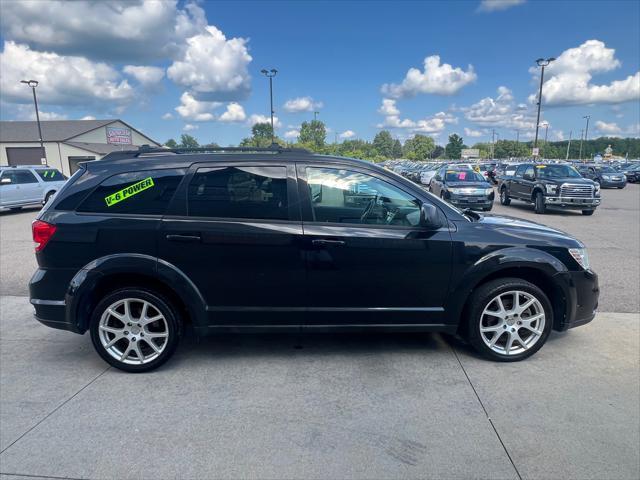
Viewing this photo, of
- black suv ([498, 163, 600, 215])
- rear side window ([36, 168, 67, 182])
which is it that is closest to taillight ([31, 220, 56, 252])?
black suv ([498, 163, 600, 215])

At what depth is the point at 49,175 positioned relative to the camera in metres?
17.1

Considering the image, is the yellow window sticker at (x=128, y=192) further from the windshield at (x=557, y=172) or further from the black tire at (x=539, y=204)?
the windshield at (x=557, y=172)

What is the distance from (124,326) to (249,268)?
1.19 meters

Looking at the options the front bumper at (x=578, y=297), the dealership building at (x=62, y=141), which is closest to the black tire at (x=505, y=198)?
the front bumper at (x=578, y=297)

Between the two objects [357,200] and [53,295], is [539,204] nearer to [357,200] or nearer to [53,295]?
[357,200]

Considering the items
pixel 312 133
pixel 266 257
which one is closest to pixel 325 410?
pixel 266 257

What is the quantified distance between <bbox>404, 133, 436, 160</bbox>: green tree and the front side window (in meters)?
128

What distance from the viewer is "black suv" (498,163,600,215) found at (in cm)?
1405

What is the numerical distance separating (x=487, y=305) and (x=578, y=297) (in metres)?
0.86

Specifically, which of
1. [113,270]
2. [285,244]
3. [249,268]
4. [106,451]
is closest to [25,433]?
[106,451]

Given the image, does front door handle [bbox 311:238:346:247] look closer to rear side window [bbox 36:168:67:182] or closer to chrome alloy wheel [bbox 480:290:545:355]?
chrome alloy wheel [bbox 480:290:545:355]

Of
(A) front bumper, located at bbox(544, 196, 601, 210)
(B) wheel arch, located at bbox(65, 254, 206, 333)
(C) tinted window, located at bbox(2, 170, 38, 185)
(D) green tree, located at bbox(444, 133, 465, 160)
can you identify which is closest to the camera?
(B) wheel arch, located at bbox(65, 254, 206, 333)

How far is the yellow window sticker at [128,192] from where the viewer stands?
11.7ft

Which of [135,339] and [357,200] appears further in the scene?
[357,200]
